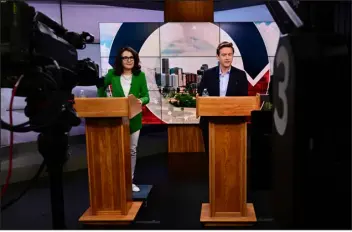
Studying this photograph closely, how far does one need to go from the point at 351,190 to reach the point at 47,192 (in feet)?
10.3

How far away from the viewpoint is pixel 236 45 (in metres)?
5.02

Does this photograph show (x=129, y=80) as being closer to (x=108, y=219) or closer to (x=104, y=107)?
(x=104, y=107)

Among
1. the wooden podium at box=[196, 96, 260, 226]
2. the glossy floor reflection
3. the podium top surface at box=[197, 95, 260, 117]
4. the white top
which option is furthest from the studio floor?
the white top

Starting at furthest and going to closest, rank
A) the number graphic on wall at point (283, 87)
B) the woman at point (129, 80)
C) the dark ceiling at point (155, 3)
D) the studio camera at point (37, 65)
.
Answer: the dark ceiling at point (155, 3) → the woman at point (129, 80) → the studio camera at point (37, 65) → the number graphic on wall at point (283, 87)

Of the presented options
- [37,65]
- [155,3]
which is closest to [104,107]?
[37,65]

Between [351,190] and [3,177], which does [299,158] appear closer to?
[351,190]

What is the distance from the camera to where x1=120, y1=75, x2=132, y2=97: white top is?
10.6 feet

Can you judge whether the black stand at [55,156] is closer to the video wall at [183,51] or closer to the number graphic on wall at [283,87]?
the number graphic on wall at [283,87]

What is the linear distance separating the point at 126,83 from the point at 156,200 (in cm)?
111

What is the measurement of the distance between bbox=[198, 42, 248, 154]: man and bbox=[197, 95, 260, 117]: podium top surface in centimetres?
48

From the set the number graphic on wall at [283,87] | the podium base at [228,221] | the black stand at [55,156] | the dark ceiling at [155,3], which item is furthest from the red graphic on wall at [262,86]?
the number graphic on wall at [283,87]

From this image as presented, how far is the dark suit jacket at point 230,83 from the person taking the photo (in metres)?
3.08

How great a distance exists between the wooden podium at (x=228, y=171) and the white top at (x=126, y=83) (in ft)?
2.98

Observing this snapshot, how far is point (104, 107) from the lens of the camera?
2.64 m
